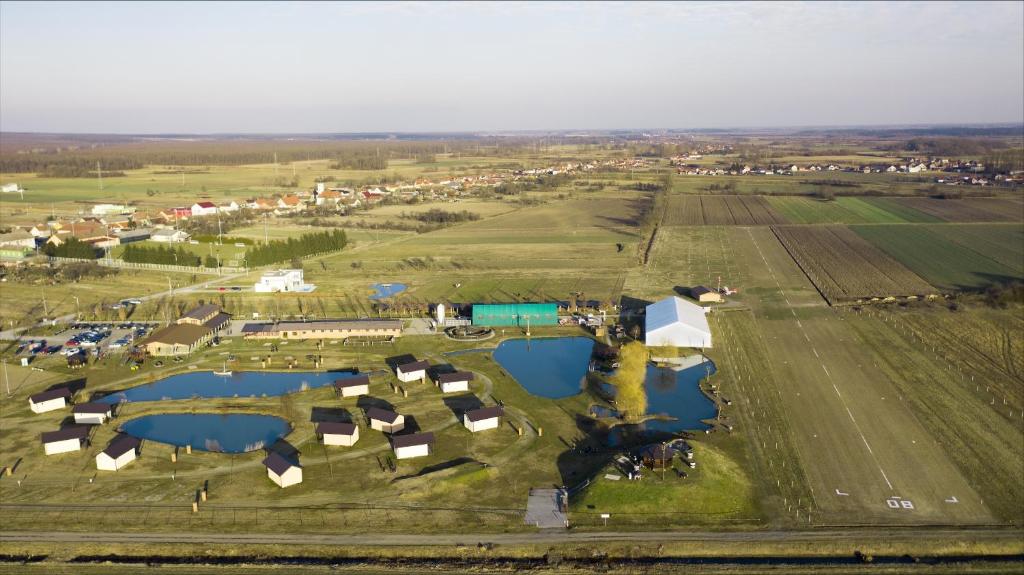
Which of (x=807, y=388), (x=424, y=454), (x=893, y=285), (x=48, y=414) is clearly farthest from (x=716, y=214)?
(x=48, y=414)

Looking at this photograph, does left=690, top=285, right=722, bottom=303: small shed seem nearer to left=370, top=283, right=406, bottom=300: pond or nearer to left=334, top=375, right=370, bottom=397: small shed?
left=370, top=283, right=406, bottom=300: pond

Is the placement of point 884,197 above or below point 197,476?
above

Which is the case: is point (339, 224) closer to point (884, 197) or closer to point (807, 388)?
point (807, 388)

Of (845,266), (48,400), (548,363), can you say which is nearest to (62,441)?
(48,400)

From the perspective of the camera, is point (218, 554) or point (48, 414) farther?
point (48, 414)

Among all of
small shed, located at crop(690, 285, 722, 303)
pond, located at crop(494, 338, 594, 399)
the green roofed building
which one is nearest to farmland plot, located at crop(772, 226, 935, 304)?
small shed, located at crop(690, 285, 722, 303)

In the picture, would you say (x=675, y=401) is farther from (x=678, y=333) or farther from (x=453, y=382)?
(x=453, y=382)

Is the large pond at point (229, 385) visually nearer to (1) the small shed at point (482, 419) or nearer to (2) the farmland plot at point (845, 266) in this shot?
(1) the small shed at point (482, 419)
